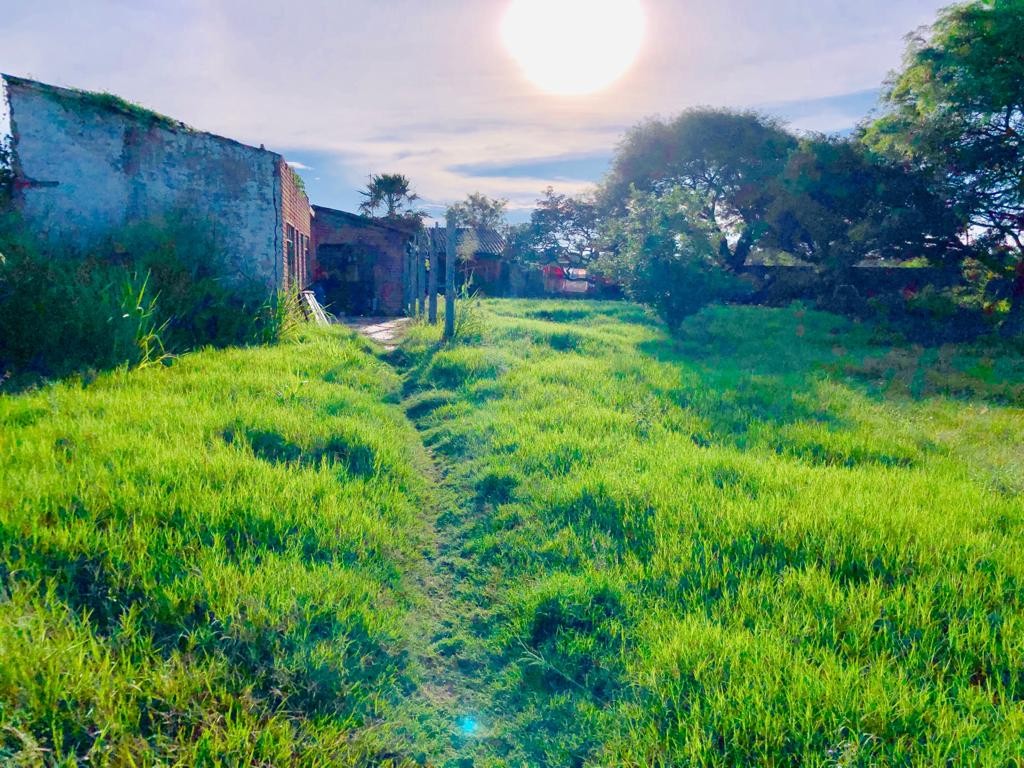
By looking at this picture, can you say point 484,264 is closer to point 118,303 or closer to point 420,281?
point 420,281

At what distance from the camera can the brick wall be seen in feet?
42.4

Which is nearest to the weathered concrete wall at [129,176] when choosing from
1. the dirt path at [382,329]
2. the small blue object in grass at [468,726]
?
the dirt path at [382,329]

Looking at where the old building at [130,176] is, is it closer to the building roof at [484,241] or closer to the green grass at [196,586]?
the green grass at [196,586]

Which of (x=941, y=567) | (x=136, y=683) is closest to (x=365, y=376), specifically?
(x=136, y=683)

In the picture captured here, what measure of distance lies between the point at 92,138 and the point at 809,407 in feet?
38.8

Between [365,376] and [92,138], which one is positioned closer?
[365,376]

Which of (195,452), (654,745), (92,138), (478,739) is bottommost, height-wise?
(478,739)

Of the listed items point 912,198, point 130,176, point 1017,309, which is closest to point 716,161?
point 912,198

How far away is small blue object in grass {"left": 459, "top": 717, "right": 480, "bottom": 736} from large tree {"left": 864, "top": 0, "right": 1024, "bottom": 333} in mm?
Answer: 17020

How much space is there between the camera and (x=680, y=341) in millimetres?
15906

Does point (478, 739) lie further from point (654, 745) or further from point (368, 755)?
point (654, 745)

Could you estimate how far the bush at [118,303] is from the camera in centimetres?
712

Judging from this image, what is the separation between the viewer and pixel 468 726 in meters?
2.75

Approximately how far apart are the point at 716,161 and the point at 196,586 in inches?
1393
